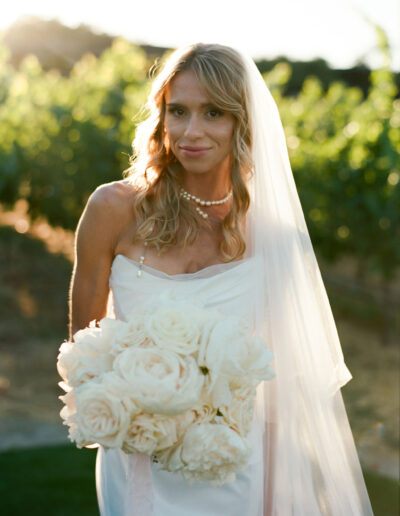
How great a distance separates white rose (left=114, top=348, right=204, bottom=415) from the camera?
1.70m

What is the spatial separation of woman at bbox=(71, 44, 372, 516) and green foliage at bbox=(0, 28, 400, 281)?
17.7 feet

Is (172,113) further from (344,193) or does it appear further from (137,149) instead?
(344,193)

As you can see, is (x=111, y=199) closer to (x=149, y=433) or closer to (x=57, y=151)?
(x=149, y=433)

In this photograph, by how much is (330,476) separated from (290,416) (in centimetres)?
27

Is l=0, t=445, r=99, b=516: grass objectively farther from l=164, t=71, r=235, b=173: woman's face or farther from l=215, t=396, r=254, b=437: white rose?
l=215, t=396, r=254, b=437: white rose

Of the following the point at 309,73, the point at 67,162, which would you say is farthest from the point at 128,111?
the point at 309,73

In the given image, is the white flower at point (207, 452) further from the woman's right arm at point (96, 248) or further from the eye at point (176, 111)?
the eye at point (176, 111)

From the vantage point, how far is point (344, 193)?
9016mm

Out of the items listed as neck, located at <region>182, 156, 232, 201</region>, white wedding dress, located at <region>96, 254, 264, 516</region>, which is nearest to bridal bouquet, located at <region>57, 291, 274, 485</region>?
white wedding dress, located at <region>96, 254, 264, 516</region>

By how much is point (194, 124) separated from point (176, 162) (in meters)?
0.41

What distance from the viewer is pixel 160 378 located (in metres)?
1.74

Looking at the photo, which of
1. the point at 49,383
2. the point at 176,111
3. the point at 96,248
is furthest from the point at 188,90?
the point at 49,383

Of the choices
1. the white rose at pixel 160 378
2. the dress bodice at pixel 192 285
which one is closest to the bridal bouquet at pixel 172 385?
the white rose at pixel 160 378

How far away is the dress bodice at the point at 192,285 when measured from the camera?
8.61 feet
